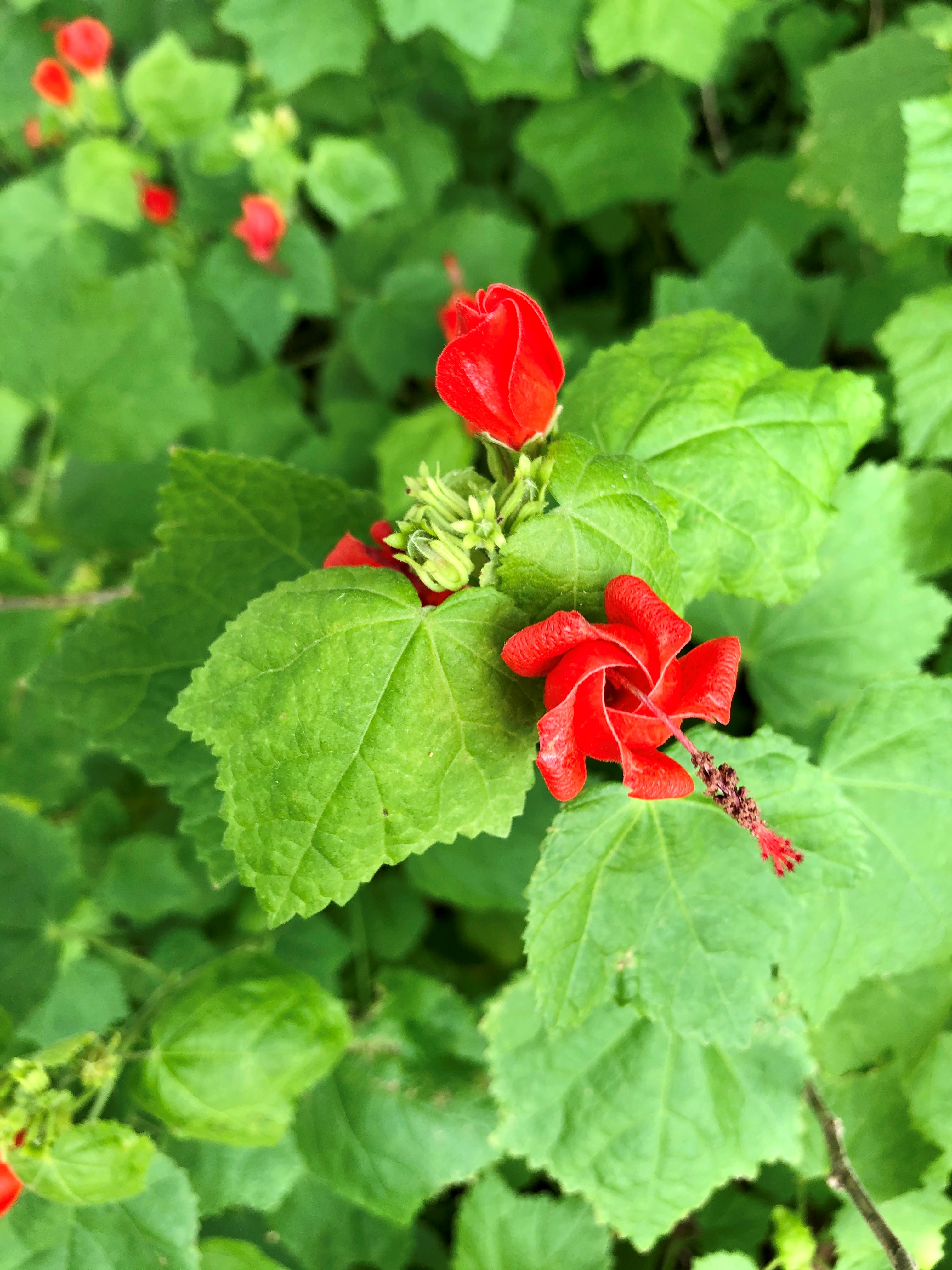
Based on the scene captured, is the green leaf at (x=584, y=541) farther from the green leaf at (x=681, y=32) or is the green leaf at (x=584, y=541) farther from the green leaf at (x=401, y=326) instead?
the green leaf at (x=681, y=32)

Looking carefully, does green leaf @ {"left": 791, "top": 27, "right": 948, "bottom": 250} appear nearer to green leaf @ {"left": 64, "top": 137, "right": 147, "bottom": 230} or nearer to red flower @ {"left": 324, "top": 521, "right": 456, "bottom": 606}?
red flower @ {"left": 324, "top": 521, "right": 456, "bottom": 606}

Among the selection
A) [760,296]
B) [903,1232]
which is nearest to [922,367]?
[760,296]

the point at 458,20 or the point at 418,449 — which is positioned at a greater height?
the point at 458,20

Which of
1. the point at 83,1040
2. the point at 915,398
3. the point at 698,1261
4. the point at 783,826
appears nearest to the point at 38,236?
the point at 83,1040

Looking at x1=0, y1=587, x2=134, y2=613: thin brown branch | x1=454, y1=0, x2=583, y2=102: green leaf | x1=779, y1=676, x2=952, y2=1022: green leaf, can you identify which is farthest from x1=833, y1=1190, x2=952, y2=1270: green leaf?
x1=454, y1=0, x2=583, y2=102: green leaf

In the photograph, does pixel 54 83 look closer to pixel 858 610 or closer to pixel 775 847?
pixel 858 610

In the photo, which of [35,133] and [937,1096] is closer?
[937,1096]
